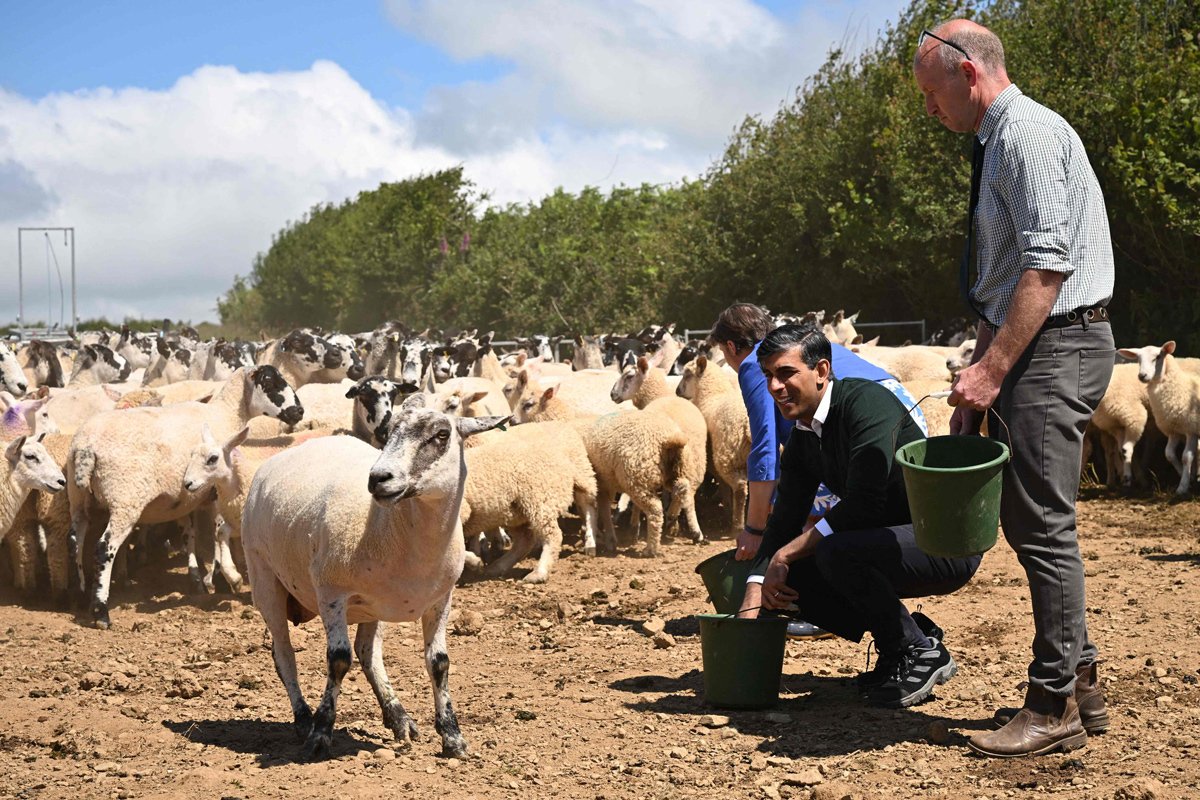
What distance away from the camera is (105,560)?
912 centimetres

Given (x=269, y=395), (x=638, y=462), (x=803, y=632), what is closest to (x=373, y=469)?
(x=803, y=632)

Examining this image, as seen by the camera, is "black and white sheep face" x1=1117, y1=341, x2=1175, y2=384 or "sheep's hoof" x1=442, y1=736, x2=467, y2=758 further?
"black and white sheep face" x1=1117, y1=341, x2=1175, y2=384

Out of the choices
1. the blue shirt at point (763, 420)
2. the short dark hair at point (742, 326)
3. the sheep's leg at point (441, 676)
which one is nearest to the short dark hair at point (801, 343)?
the blue shirt at point (763, 420)

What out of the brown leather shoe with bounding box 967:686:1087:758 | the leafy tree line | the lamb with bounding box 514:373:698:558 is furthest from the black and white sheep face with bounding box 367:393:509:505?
the leafy tree line

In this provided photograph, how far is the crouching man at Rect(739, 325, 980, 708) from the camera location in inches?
207

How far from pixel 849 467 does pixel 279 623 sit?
282 centimetres

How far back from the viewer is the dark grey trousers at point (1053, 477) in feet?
14.3

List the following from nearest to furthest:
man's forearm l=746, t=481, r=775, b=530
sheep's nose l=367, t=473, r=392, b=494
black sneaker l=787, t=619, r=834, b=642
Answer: sheep's nose l=367, t=473, r=392, b=494
man's forearm l=746, t=481, r=775, b=530
black sneaker l=787, t=619, r=834, b=642

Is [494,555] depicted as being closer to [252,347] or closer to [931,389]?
Answer: [931,389]

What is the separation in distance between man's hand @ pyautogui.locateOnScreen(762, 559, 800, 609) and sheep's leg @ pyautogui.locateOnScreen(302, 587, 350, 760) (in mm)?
1816

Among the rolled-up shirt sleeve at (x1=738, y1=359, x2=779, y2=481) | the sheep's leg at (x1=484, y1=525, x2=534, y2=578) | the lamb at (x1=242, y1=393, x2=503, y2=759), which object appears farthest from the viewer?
the sheep's leg at (x1=484, y1=525, x2=534, y2=578)

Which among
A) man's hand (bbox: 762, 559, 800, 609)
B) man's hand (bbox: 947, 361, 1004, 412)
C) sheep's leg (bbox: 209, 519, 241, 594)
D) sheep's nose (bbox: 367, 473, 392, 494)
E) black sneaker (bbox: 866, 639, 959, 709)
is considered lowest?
sheep's leg (bbox: 209, 519, 241, 594)

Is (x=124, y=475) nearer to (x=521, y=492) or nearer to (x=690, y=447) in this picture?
(x=521, y=492)

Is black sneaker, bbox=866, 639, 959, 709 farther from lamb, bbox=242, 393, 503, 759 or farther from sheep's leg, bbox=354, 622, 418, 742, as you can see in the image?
sheep's leg, bbox=354, 622, 418, 742
